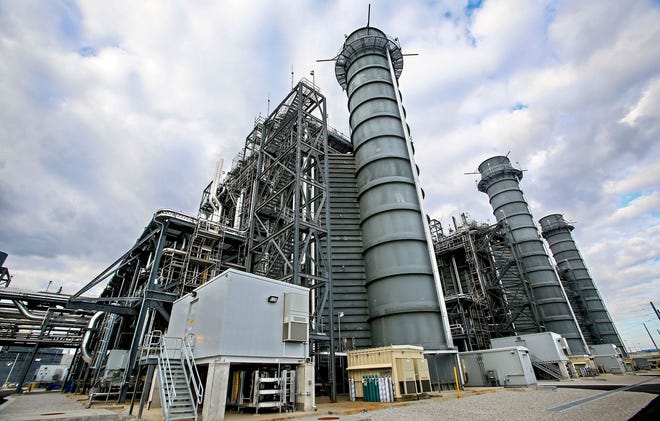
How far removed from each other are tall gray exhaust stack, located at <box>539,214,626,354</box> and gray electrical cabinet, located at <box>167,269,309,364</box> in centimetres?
4333

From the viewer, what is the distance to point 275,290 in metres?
12.1

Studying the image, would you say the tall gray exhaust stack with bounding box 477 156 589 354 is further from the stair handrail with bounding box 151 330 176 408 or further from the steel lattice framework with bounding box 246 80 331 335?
the stair handrail with bounding box 151 330 176 408

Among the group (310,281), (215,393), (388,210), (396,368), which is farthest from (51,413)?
(388,210)

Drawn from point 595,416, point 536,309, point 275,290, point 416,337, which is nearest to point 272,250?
point 275,290

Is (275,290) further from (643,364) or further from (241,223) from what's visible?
(643,364)

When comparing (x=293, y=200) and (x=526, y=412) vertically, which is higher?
(x=293, y=200)

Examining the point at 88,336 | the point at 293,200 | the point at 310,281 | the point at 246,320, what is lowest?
the point at 246,320

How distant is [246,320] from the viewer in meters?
10.7

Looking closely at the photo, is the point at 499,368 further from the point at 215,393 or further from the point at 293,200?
the point at 215,393

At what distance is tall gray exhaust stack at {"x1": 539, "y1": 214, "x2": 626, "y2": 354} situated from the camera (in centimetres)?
3850

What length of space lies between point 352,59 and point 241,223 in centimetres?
1819

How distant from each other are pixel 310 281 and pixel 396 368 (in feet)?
33.8

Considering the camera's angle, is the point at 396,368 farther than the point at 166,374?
Yes

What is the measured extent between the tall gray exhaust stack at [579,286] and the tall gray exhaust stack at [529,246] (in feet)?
44.4
